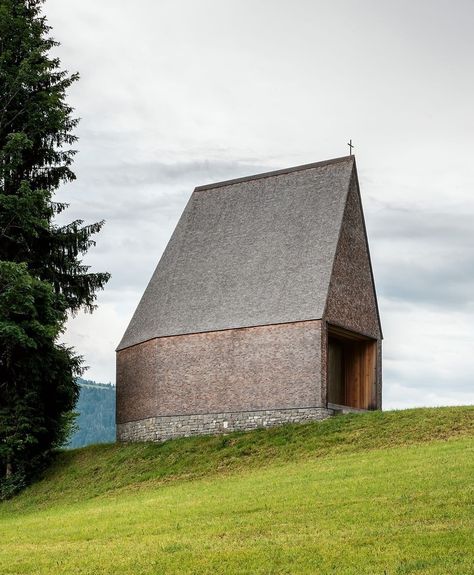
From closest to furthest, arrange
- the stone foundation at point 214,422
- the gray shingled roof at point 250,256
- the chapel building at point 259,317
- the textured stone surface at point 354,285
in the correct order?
the stone foundation at point 214,422 → the chapel building at point 259,317 → the textured stone surface at point 354,285 → the gray shingled roof at point 250,256

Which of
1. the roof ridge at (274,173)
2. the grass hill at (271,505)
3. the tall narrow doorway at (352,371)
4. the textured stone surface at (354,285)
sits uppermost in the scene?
the roof ridge at (274,173)

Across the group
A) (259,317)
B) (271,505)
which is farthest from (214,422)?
(271,505)

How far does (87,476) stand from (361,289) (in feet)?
41.5

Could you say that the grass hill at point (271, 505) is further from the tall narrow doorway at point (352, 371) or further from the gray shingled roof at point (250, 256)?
the tall narrow doorway at point (352, 371)

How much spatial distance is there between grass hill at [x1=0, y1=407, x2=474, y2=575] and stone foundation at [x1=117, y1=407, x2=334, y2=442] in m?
0.86

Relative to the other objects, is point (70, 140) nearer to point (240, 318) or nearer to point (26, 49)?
point (26, 49)

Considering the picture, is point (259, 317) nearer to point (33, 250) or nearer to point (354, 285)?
point (354, 285)

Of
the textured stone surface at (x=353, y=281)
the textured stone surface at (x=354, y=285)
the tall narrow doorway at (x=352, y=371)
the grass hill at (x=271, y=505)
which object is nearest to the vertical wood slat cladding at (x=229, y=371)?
the textured stone surface at (x=354, y=285)

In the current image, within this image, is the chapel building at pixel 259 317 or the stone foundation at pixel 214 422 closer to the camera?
the stone foundation at pixel 214 422

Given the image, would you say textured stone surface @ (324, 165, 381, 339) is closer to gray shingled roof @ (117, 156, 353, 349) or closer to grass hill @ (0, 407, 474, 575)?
gray shingled roof @ (117, 156, 353, 349)

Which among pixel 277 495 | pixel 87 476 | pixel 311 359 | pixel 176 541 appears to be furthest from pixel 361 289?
pixel 176 541

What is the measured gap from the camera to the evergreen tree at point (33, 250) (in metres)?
31.1

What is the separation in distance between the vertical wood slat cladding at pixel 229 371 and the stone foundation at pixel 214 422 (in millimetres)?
207

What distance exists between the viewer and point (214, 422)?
3266 cm
